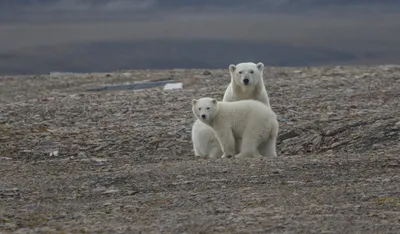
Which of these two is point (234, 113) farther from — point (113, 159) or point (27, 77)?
point (27, 77)

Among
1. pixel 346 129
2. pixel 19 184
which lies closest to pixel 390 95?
pixel 346 129

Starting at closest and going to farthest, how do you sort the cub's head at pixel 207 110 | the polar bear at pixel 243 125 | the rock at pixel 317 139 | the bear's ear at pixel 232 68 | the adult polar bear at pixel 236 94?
the polar bear at pixel 243 125
the cub's head at pixel 207 110
the adult polar bear at pixel 236 94
the rock at pixel 317 139
the bear's ear at pixel 232 68

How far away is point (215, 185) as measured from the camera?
865 cm

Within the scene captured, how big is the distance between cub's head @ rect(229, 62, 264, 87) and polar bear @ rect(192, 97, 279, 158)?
71cm

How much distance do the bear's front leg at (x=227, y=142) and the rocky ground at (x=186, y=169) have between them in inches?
15.1

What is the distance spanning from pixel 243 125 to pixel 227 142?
0.86 ft

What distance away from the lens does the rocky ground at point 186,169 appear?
725 cm

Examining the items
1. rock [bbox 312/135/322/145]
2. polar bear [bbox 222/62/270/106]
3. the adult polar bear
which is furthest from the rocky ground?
polar bear [bbox 222/62/270/106]

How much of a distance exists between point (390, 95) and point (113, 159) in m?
6.11

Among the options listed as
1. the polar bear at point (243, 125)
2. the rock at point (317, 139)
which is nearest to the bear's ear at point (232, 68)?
the polar bear at point (243, 125)

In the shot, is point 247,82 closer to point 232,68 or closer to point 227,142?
point 232,68

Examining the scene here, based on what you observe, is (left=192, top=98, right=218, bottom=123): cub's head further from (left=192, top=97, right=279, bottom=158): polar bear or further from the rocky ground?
the rocky ground

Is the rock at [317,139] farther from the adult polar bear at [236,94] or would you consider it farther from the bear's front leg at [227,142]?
the bear's front leg at [227,142]

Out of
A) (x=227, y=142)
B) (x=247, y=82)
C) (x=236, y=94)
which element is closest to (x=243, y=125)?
(x=227, y=142)
